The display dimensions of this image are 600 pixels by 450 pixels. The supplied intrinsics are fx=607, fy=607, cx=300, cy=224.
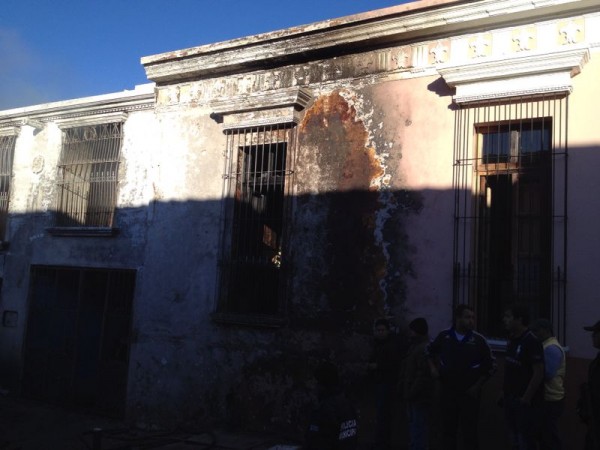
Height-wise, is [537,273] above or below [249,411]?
above

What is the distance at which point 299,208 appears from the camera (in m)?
8.41

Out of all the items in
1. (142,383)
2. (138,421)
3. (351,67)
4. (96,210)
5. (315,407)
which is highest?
(351,67)

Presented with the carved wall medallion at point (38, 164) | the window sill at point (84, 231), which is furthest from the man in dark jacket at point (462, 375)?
the carved wall medallion at point (38, 164)

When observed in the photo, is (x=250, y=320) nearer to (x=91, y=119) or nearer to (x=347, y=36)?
(x=347, y=36)

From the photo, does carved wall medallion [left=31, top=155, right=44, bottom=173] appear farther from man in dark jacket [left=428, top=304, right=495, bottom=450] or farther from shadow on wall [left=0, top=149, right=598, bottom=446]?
man in dark jacket [left=428, top=304, right=495, bottom=450]

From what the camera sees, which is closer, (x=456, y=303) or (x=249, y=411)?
(x=456, y=303)

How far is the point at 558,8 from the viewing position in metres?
6.78

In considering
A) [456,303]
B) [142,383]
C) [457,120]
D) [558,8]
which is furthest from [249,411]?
[558,8]

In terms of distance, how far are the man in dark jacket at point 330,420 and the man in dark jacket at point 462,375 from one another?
7.47 feet

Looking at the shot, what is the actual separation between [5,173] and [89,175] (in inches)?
102

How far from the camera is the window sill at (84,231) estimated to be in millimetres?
10328

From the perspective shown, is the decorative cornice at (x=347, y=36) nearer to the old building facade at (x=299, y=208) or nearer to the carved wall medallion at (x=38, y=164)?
the old building facade at (x=299, y=208)

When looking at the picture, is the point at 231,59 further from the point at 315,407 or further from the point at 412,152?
the point at 315,407

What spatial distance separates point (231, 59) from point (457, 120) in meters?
3.74
